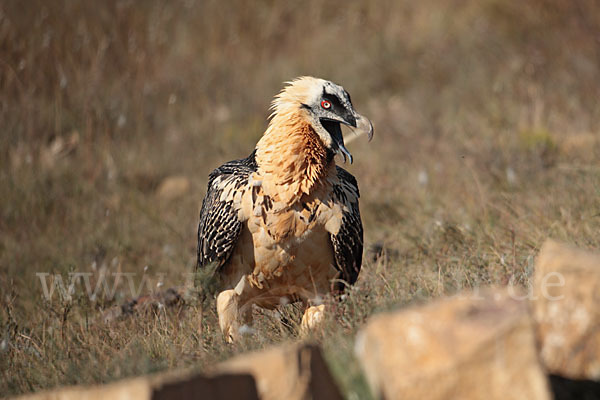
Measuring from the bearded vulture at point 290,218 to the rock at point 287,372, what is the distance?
1.63m

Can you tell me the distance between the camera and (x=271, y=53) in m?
10.8

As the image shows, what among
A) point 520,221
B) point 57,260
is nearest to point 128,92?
point 57,260

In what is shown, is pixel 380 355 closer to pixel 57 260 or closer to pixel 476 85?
pixel 57 260

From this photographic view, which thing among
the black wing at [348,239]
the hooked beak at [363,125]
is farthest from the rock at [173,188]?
the hooked beak at [363,125]

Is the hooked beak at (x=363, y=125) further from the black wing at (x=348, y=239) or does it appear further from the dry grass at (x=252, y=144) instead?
the dry grass at (x=252, y=144)

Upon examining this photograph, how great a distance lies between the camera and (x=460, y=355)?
177cm

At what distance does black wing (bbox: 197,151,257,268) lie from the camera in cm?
383

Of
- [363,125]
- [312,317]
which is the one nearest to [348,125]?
[363,125]

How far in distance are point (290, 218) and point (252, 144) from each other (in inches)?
189

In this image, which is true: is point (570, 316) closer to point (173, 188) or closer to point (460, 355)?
point (460, 355)

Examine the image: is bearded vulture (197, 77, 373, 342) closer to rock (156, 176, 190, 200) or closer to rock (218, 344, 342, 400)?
rock (218, 344, 342, 400)

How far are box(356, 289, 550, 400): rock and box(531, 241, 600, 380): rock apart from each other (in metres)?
0.25

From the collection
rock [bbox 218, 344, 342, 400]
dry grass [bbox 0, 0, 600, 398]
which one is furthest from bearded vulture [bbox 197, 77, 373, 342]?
rock [bbox 218, 344, 342, 400]

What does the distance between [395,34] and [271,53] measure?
193 cm
